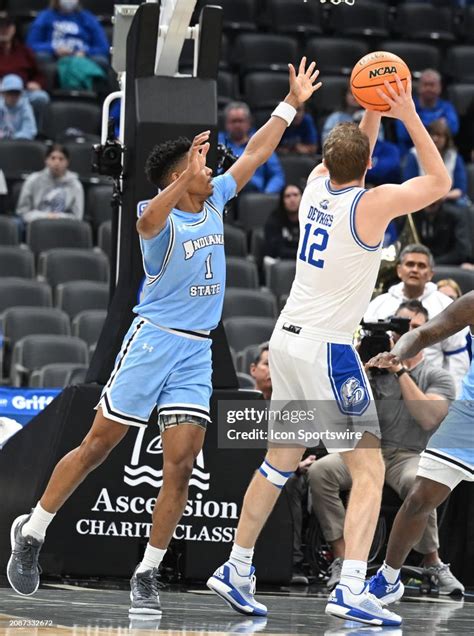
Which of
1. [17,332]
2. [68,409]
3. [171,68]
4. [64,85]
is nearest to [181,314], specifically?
[68,409]

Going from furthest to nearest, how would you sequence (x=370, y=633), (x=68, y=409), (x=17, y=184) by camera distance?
(x=17, y=184), (x=68, y=409), (x=370, y=633)

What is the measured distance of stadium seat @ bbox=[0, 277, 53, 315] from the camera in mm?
12992

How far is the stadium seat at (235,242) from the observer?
14273 mm

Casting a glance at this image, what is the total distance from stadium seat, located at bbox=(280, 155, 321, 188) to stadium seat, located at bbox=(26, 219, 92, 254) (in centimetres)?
281

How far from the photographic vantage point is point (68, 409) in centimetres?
825

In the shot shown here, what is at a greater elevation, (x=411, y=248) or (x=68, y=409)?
(x=411, y=248)

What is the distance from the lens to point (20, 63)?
639 inches

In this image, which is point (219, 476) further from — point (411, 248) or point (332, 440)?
point (411, 248)

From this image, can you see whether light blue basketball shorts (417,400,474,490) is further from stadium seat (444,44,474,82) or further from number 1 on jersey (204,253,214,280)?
stadium seat (444,44,474,82)

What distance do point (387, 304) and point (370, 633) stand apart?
180 inches

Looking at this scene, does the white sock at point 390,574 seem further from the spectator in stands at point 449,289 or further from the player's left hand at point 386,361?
the spectator in stands at point 449,289

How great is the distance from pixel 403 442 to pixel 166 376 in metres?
2.90

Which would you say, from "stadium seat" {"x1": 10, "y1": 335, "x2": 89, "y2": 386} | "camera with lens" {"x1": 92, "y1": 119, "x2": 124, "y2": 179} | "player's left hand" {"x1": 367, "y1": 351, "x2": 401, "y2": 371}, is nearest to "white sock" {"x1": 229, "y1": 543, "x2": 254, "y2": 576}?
"player's left hand" {"x1": 367, "y1": 351, "x2": 401, "y2": 371}

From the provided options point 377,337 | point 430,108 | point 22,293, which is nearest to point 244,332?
point 22,293
